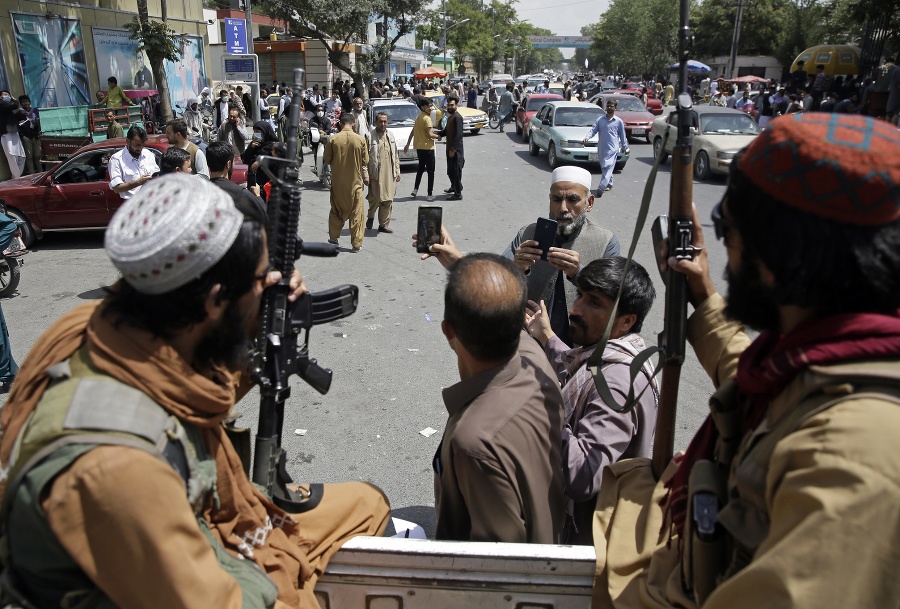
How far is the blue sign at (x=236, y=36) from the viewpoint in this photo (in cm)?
1366

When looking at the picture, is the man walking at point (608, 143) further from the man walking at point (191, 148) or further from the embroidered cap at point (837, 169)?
the embroidered cap at point (837, 169)

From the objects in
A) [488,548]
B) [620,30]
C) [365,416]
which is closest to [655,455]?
[488,548]

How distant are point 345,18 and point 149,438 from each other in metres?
34.6

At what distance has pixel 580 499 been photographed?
2227 millimetres

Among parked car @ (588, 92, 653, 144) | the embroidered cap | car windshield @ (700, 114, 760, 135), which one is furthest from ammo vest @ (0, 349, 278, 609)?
parked car @ (588, 92, 653, 144)

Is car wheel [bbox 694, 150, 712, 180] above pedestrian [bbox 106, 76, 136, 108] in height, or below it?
below

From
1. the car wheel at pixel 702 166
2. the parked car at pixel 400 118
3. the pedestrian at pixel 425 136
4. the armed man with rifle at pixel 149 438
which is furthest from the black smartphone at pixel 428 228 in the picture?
the parked car at pixel 400 118

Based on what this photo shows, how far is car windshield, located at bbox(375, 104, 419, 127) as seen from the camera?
16.8 m

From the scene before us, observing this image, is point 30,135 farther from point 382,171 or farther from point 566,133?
point 566,133

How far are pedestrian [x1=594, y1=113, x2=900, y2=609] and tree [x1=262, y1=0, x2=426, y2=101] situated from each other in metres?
33.8

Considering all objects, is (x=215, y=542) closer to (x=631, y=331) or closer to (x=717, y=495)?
(x=717, y=495)

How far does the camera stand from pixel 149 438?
1288 millimetres

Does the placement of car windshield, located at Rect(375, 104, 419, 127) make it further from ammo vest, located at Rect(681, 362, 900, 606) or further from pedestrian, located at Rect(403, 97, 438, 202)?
ammo vest, located at Rect(681, 362, 900, 606)

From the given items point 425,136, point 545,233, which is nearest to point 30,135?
point 425,136
